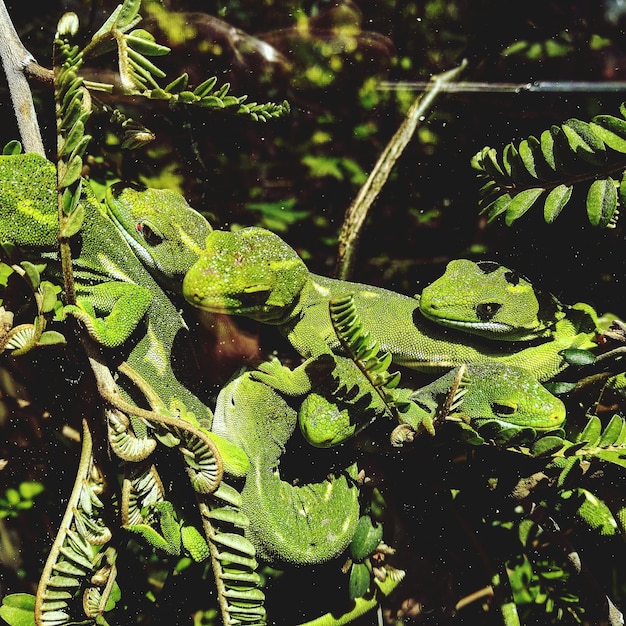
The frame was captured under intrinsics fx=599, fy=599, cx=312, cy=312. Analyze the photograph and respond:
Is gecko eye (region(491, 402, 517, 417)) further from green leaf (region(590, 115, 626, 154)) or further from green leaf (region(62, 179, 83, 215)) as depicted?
green leaf (region(62, 179, 83, 215))

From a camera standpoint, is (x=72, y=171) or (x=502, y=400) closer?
(x=72, y=171)

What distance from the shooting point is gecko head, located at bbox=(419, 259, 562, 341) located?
175cm

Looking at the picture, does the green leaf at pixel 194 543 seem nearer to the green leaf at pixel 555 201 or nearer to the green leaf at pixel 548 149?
the green leaf at pixel 555 201

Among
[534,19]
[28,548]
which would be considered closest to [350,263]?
[534,19]

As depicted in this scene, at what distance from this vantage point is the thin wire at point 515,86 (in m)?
2.11

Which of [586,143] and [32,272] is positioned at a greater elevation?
[586,143]

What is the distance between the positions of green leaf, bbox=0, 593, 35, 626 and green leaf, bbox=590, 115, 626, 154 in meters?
1.94

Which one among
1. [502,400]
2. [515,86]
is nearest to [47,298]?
[502,400]

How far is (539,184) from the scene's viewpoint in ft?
5.62

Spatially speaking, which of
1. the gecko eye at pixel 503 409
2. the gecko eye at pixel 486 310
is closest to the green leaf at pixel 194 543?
the gecko eye at pixel 503 409

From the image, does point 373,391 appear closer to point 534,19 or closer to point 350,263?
point 350,263

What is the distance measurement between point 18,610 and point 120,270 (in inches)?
38.2

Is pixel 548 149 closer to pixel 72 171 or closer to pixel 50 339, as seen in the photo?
pixel 72 171

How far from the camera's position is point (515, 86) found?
2.20 meters
